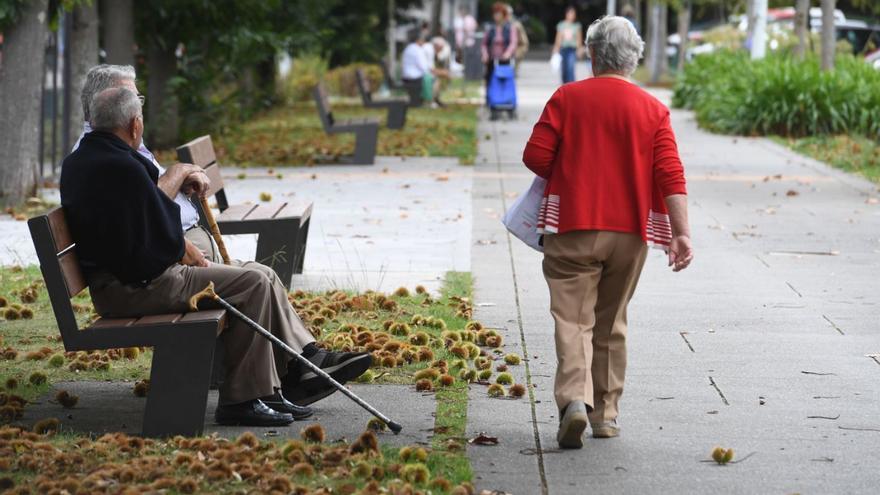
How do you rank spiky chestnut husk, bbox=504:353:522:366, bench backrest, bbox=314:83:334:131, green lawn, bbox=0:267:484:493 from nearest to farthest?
green lawn, bbox=0:267:484:493, spiky chestnut husk, bbox=504:353:522:366, bench backrest, bbox=314:83:334:131

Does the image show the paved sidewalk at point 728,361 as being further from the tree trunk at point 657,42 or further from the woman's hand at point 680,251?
the tree trunk at point 657,42

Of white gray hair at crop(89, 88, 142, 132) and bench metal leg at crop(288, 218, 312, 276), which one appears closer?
white gray hair at crop(89, 88, 142, 132)

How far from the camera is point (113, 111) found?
5570mm

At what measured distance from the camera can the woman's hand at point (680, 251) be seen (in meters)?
5.43

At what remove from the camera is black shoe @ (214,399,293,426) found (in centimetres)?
570

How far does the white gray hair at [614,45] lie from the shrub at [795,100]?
1466 cm

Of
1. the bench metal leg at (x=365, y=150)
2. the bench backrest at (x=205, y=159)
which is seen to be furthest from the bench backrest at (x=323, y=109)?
the bench backrest at (x=205, y=159)

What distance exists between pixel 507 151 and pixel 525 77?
27459 mm

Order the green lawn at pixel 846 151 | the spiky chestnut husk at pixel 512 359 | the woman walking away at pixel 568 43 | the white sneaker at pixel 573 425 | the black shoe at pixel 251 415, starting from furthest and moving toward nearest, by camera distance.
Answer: the woman walking away at pixel 568 43 < the green lawn at pixel 846 151 < the spiky chestnut husk at pixel 512 359 < the black shoe at pixel 251 415 < the white sneaker at pixel 573 425

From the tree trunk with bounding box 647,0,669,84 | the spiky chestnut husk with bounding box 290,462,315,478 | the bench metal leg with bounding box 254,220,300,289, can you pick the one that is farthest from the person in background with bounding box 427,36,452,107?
the spiky chestnut husk with bounding box 290,462,315,478

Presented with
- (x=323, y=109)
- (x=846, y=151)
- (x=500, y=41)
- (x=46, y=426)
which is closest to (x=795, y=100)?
(x=846, y=151)

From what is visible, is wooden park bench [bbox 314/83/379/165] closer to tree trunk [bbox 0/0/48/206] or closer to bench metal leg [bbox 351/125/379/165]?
bench metal leg [bbox 351/125/379/165]

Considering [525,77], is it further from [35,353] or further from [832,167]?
[35,353]

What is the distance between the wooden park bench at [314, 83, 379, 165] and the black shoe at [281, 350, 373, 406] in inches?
430
